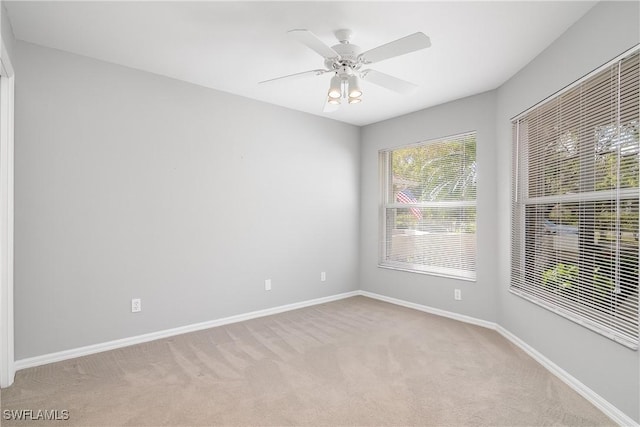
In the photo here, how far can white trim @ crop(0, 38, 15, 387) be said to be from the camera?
7.68ft

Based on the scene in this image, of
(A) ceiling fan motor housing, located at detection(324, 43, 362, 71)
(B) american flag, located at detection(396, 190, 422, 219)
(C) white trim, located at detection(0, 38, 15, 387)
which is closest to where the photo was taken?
(C) white trim, located at detection(0, 38, 15, 387)

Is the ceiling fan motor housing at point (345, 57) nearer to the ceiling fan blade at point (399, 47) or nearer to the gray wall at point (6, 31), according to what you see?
the ceiling fan blade at point (399, 47)

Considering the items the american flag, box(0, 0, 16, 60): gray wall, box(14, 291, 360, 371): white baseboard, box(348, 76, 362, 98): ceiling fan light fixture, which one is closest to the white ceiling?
box(0, 0, 16, 60): gray wall

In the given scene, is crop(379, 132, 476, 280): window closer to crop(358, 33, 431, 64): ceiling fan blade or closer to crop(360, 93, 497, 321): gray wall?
crop(360, 93, 497, 321): gray wall

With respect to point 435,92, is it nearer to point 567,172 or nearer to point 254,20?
point 567,172

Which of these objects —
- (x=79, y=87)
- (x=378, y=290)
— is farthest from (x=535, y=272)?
(x=79, y=87)

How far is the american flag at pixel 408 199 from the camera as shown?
4582mm

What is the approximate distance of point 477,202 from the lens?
3930 mm

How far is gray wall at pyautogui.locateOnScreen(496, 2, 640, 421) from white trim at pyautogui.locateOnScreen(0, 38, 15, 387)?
3.83 meters

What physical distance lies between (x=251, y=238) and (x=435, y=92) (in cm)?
261

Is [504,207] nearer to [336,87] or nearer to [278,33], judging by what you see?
[336,87]
